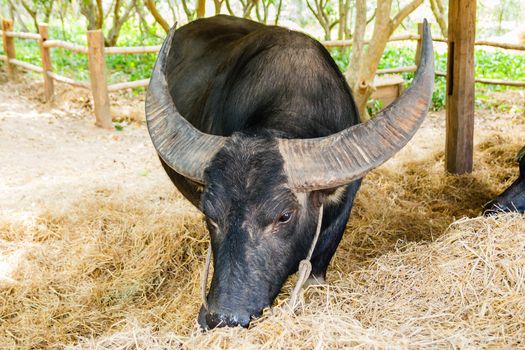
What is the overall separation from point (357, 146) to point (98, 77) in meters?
7.01

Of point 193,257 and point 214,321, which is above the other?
point 214,321

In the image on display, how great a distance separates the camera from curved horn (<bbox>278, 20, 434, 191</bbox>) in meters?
2.60

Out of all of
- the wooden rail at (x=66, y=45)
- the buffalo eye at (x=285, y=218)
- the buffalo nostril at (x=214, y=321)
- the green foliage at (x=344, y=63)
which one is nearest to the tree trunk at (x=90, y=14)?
the green foliage at (x=344, y=63)

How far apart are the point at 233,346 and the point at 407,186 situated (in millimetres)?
4091

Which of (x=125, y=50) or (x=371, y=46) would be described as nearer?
(x=371, y=46)

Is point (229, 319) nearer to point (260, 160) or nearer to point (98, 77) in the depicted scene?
point (260, 160)

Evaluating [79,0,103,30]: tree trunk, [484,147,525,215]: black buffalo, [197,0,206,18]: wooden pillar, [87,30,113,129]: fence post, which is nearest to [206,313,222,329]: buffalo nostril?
[484,147,525,215]: black buffalo

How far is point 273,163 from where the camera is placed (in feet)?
8.55

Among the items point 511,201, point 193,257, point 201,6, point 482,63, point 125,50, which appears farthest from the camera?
point 482,63

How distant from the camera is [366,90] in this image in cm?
654

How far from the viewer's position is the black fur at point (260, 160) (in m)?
2.59

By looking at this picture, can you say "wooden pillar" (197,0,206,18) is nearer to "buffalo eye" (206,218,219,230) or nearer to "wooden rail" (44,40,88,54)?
"wooden rail" (44,40,88,54)

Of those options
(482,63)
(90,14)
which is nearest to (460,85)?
(482,63)

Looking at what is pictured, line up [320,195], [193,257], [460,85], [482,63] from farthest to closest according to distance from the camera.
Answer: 1. [482,63]
2. [460,85]
3. [193,257]
4. [320,195]
